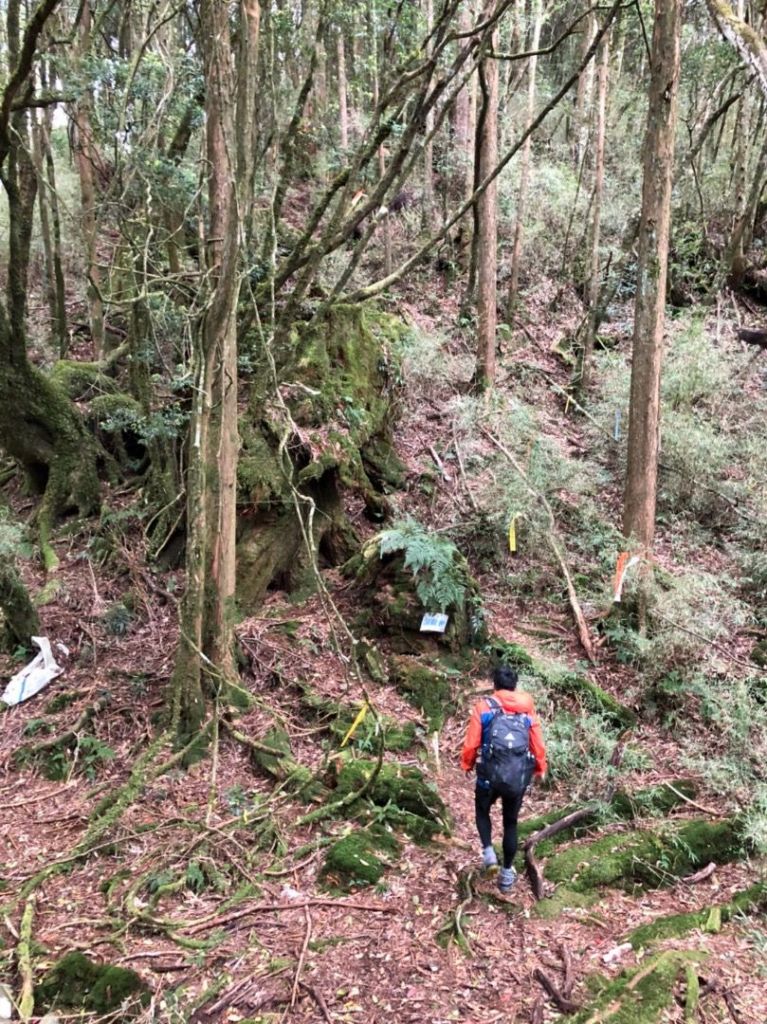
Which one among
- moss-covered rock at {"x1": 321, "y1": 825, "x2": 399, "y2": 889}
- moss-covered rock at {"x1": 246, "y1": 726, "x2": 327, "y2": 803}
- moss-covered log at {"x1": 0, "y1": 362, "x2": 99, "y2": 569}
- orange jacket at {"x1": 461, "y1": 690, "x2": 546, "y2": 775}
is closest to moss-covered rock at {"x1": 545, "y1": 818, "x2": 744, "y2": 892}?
orange jacket at {"x1": 461, "y1": 690, "x2": 546, "y2": 775}

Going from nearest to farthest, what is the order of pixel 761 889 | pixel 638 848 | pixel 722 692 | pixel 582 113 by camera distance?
pixel 761 889 → pixel 638 848 → pixel 722 692 → pixel 582 113

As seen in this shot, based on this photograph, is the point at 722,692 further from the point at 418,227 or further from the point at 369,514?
the point at 418,227

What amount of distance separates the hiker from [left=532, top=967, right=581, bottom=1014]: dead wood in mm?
719

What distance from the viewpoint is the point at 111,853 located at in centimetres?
505

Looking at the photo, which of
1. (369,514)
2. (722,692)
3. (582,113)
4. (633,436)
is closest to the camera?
(722,692)

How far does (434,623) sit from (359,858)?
2.75 m

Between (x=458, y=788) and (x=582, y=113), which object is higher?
(x=582, y=113)

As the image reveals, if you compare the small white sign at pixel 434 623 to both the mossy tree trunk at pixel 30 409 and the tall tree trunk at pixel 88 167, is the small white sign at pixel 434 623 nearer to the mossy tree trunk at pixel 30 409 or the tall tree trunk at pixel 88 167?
the mossy tree trunk at pixel 30 409

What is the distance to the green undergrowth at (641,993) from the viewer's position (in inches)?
131

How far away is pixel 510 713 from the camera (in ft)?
15.1

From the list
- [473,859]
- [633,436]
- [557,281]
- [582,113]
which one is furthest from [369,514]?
[582,113]

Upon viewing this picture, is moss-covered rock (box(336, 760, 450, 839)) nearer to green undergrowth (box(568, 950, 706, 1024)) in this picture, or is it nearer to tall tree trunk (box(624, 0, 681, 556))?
green undergrowth (box(568, 950, 706, 1024))

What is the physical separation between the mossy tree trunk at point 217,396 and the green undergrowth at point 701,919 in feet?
11.8

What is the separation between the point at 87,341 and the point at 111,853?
36.1 ft
